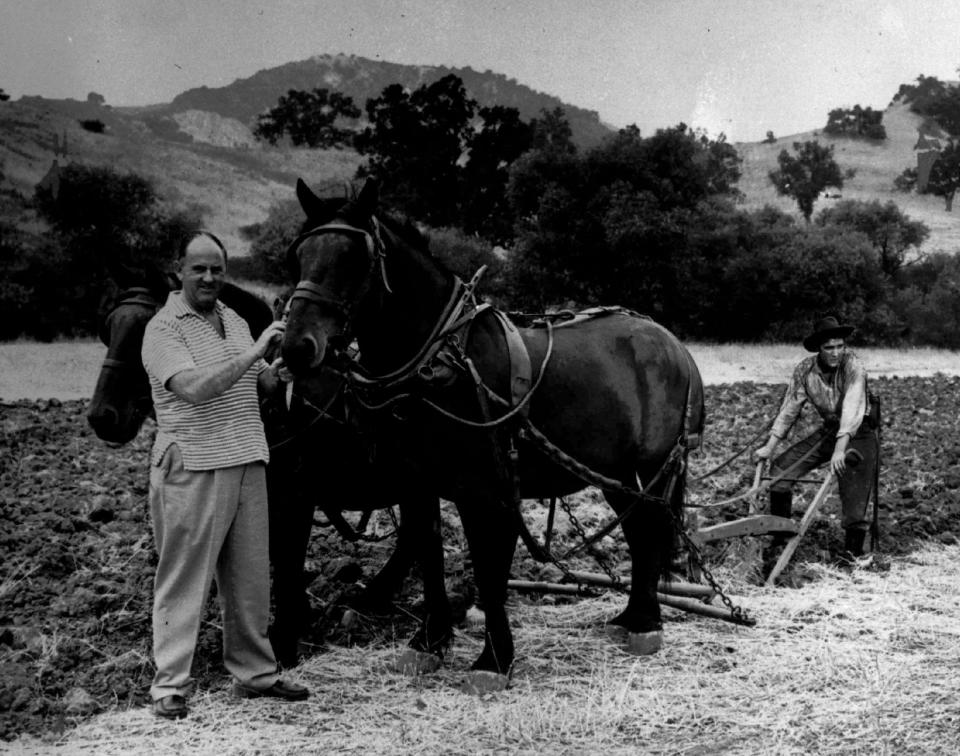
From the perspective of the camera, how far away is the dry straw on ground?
12.5ft

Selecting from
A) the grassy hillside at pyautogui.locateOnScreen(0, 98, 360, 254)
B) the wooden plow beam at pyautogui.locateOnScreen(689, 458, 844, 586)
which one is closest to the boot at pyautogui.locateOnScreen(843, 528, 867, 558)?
the wooden plow beam at pyautogui.locateOnScreen(689, 458, 844, 586)

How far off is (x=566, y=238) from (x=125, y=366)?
25.4m

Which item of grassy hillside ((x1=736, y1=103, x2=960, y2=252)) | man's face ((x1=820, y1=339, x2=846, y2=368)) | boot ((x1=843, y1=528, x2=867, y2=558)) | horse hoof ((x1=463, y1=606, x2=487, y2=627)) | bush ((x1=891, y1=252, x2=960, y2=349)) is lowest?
horse hoof ((x1=463, y1=606, x2=487, y2=627))

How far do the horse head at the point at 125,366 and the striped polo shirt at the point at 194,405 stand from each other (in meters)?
0.22

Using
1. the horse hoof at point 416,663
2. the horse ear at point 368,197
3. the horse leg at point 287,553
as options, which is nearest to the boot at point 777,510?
the horse hoof at point 416,663

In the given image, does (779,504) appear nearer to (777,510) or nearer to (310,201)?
(777,510)

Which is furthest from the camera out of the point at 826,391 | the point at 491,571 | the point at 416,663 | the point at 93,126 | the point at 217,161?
the point at 217,161

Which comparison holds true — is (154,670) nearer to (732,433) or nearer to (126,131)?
(732,433)

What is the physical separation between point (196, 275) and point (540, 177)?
27312mm

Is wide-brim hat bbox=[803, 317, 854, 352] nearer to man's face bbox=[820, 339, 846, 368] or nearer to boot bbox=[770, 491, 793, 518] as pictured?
man's face bbox=[820, 339, 846, 368]

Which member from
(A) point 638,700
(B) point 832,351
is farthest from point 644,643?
(B) point 832,351

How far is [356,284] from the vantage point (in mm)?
3939

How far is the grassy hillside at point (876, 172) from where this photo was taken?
5961 cm

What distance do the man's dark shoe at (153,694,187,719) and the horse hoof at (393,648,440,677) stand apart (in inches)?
43.5
